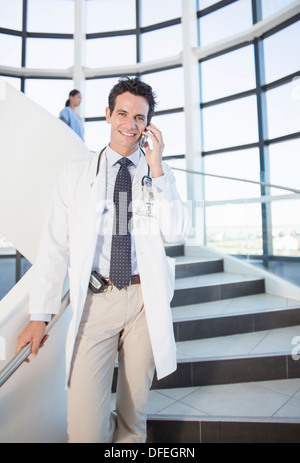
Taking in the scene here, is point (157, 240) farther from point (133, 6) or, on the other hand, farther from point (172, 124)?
point (133, 6)

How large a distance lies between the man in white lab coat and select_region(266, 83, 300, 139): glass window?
14.0 feet

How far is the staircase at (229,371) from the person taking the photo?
153 centimetres

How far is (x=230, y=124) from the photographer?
569 cm

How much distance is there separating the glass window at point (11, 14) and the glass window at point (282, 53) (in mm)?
5500

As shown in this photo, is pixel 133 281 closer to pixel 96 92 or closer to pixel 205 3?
pixel 96 92

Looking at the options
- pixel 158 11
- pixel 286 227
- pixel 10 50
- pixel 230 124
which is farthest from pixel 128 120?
pixel 10 50

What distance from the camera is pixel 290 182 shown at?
2.81 metres

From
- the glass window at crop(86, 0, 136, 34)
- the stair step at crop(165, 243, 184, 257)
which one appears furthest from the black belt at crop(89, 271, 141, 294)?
the glass window at crop(86, 0, 136, 34)

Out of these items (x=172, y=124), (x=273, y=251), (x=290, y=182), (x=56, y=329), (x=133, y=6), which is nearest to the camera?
(x=56, y=329)

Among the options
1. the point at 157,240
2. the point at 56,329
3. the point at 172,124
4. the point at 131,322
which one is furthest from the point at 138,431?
the point at 172,124

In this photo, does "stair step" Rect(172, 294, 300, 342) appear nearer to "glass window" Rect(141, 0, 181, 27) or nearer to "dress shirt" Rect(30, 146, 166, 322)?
"dress shirt" Rect(30, 146, 166, 322)

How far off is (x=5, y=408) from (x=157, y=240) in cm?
90

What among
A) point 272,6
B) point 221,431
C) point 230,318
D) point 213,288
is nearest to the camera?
point 221,431

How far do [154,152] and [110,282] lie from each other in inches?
22.0
